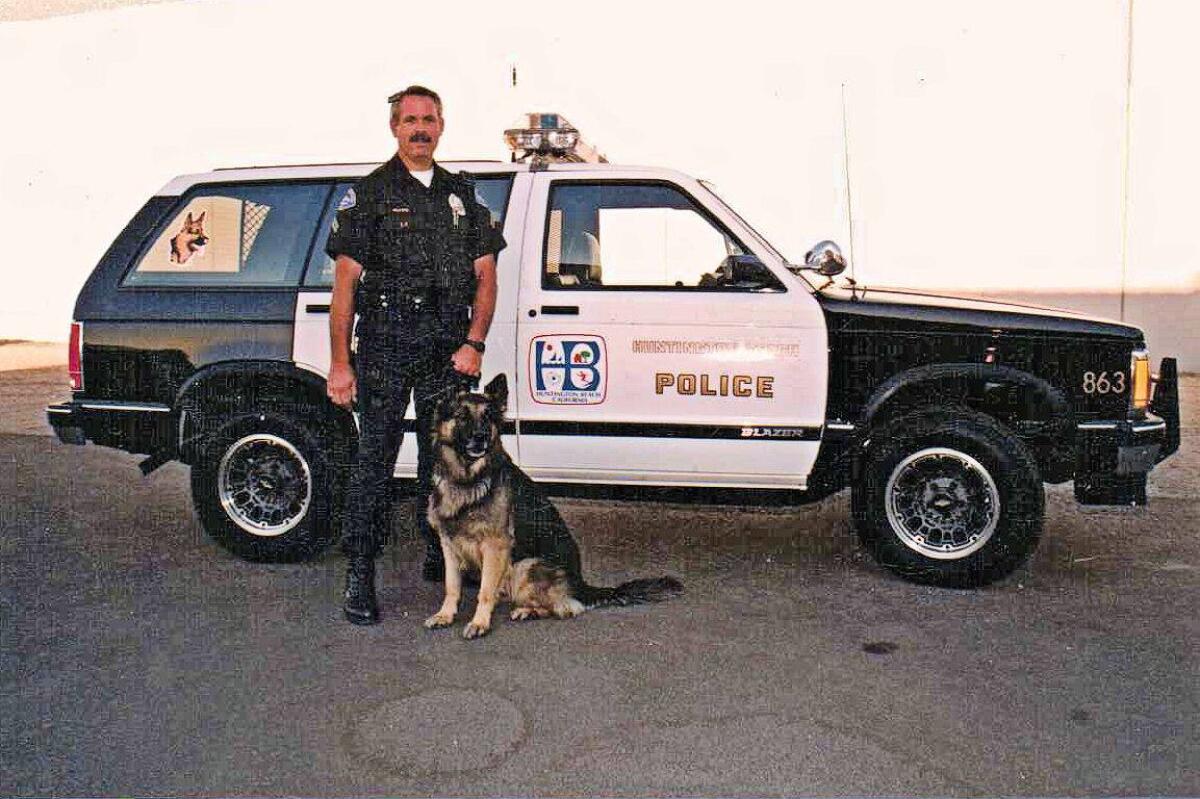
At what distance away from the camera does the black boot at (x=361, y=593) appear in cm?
432

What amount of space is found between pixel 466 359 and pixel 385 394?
350mm

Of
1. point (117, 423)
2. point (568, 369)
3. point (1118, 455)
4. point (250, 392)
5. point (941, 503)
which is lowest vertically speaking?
point (941, 503)

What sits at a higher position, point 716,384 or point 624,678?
point 716,384

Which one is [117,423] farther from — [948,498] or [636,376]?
[948,498]

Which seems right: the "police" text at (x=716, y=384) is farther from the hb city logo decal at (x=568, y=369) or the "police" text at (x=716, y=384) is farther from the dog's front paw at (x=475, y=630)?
the dog's front paw at (x=475, y=630)

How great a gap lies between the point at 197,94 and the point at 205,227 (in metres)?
10.5

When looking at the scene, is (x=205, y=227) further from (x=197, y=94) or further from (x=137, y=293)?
(x=197, y=94)

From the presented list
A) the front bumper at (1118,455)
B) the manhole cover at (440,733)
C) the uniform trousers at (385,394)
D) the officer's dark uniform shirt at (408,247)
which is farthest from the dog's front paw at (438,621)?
the front bumper at (1118,455)

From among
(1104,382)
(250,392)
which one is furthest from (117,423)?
→ (1104,382)

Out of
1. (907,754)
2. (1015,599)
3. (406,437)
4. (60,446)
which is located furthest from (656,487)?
(60,446)

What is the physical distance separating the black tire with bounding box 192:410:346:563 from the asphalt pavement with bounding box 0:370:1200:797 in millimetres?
144

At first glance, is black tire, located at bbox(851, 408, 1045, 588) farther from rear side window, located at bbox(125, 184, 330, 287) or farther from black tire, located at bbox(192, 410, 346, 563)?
rear side window, located at bbox(125, 184, 330, 287)

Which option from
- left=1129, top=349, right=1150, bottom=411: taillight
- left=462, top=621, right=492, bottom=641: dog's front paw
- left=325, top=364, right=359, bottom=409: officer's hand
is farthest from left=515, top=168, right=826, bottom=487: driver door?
left=1129, top=349, right=1150, bottom=411: taillight

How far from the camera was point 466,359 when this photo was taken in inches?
170
